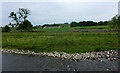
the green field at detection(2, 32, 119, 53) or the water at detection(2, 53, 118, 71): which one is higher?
the green field at detection(2, 32, 119, 53)

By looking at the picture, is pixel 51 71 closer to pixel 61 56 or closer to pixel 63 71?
pixel 63 71

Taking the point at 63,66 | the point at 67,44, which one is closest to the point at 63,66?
the point at 63,66

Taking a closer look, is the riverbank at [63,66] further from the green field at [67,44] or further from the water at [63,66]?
the green field at [67,44]

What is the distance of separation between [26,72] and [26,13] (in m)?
72.8

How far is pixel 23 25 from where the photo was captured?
66438 mm

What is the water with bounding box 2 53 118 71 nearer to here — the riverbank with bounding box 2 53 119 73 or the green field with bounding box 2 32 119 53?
the riverbank with bounding box 2 53 119 73

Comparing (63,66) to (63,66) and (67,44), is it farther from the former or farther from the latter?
(67,44)

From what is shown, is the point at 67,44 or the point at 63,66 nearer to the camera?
the point at 63,66

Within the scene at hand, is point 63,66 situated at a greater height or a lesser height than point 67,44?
lesser

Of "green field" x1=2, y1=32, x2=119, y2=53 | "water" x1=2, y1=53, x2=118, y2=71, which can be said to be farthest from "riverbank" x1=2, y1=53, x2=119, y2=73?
"green field" x1=2, y1=32, x2=119, y2=53

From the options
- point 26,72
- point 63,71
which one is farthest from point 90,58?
point 26,72

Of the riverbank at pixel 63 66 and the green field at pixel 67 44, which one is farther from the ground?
the green field at pixel 67 44

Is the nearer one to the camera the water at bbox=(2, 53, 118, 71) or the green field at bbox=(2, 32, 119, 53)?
the water at bbox=(2, 53, 118, 71)

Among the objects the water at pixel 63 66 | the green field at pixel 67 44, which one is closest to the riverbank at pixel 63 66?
the water at pixel 63 66
